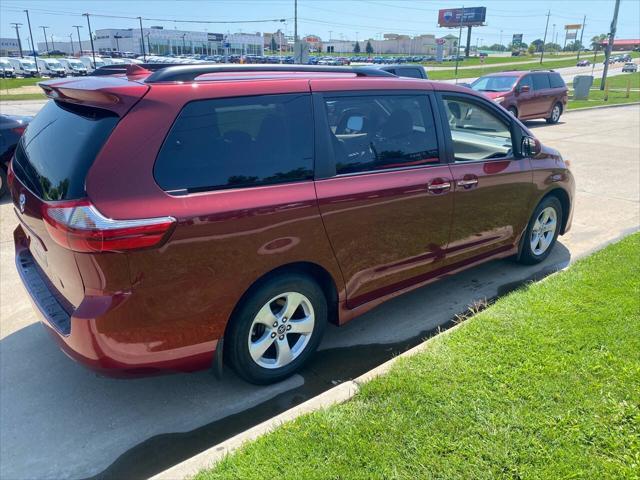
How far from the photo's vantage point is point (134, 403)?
3.18m

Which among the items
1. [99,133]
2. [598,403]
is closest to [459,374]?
[598,403]

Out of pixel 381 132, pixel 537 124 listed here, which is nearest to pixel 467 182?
pixel 381 132

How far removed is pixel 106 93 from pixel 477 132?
3397mm

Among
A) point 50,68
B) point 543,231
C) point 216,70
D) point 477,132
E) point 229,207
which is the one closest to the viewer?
point 229,207

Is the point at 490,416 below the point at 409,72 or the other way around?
below

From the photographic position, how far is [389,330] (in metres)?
4.04

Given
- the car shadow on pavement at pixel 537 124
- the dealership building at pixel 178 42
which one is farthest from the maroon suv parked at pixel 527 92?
the dealership building at pixel 178 42

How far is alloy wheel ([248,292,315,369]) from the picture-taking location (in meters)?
3.09

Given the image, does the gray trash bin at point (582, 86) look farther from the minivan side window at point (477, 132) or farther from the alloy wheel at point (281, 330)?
the alloy wheel at point (281, 330)

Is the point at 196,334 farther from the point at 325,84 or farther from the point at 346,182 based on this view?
the point at 325,84

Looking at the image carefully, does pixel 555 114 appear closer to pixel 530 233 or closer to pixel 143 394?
pixel 530 233

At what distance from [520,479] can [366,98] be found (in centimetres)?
246

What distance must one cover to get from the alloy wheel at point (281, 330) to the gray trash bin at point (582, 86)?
28021mm

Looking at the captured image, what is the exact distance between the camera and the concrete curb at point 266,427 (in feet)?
8.11
